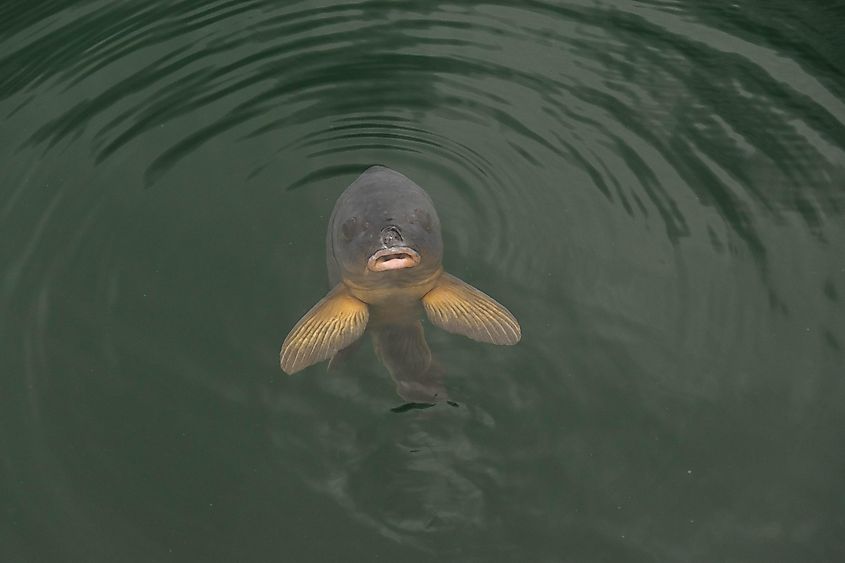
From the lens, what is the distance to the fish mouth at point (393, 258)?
3.85 m

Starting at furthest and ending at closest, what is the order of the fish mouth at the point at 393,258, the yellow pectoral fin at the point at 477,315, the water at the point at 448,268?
1. the yellow pectoral fin at the point at 477,315
2. the water at the point at 448,268
3. the fish mouth at the point at 393,258

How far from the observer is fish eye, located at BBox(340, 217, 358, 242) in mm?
4184

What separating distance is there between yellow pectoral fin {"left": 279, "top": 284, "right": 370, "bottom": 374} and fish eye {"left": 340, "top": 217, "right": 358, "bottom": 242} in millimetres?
259

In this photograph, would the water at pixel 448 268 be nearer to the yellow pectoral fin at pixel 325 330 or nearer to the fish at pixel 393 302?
the fish at pixel 393 302

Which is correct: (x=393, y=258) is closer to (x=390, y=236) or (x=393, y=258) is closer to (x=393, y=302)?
(x=390, y=236)

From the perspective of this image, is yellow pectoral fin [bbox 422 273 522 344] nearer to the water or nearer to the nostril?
the water

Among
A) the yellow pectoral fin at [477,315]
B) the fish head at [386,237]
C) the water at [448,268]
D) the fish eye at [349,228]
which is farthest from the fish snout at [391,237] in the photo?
the water at [448,268]

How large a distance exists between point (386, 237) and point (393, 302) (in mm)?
506

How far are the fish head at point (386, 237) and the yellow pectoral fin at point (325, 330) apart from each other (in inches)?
5.8

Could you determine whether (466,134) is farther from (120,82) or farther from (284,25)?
(120,82)

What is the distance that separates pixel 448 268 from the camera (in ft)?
16.3

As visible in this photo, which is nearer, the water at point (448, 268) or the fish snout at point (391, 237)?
the fish snout at point (391, 237)

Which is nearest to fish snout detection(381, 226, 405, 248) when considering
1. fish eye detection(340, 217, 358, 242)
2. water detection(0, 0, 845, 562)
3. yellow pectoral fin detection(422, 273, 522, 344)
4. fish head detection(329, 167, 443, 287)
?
fish head detection(329, 167, 443, 287)

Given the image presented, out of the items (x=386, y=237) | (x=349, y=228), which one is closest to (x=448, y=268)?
(x=349, y=228)
